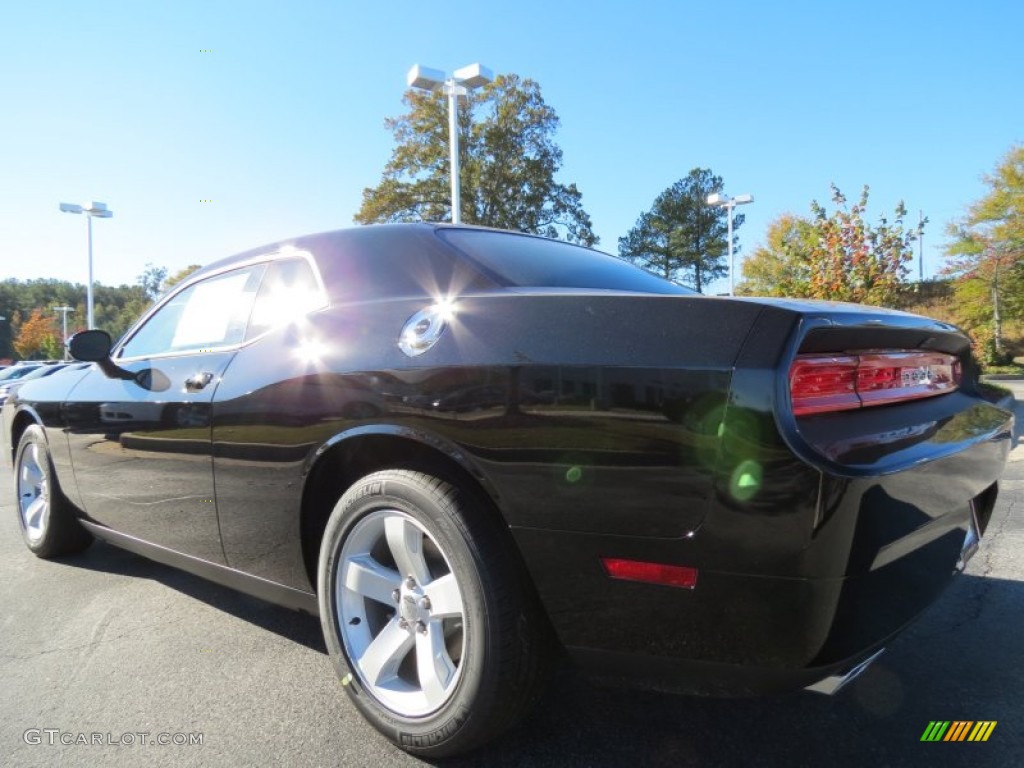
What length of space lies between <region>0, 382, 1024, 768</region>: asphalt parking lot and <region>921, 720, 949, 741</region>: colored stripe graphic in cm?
3

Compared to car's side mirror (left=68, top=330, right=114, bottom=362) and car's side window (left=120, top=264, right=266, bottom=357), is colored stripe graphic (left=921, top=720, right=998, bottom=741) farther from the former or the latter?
car's side mirror (left=68, top=330, right=114, bottom=362)

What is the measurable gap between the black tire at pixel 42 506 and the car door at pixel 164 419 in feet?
1.54

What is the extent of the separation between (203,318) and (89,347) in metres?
0.75

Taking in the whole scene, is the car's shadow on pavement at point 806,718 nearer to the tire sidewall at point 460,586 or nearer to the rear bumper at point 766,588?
the tire sidewall at point 460,586

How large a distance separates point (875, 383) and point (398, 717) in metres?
1.56

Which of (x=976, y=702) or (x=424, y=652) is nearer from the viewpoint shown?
(x=424, y=652)

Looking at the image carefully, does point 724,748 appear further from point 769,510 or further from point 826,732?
point 769,510

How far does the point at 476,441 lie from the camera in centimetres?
167

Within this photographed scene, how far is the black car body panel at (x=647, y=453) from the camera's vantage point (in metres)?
1.36

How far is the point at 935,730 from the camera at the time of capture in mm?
1910

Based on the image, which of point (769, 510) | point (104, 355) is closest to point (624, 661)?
point (769, 510)

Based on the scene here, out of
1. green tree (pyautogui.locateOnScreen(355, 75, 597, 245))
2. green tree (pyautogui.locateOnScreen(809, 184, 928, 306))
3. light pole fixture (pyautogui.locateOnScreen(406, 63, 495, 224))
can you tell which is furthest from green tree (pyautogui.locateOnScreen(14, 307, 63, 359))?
green tree (pyautogui.locateOnScreen(809, 184, 928, 306))

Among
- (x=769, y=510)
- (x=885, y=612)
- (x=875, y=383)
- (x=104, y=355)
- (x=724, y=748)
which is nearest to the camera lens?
(x=769, y=510)

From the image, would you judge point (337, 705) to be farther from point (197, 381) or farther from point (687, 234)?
point (687, 234)
